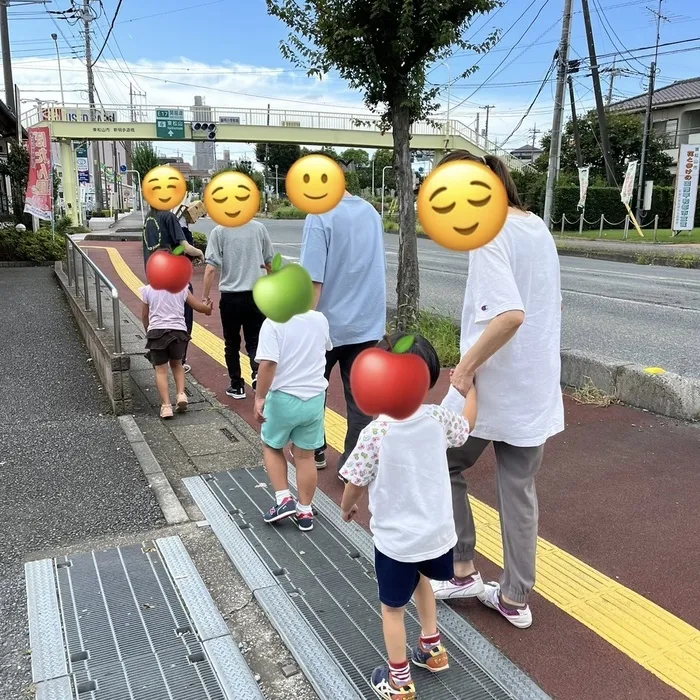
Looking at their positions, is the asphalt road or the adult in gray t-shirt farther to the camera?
the asphalt road

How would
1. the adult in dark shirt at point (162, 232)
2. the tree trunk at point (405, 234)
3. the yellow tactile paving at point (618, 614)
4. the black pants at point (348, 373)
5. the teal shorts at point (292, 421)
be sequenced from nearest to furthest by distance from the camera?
the yellow tactile paving at point (618, 614)
the teal shorts at point (292, 421)
the black pants at point (348, 373)
the adult in dark shirt at point (162, 232)
the tree trunk at point (405, 234)

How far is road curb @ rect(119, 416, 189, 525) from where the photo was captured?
3400 millimetres

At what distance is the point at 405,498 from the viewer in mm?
1979

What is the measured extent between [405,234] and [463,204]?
5.17 meters

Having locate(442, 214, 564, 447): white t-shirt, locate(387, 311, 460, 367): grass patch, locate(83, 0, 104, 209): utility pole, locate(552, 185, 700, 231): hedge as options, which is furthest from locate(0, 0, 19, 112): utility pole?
locate(552, 185, 700, 231): hedge

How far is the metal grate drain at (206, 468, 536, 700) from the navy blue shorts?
385 millimetres

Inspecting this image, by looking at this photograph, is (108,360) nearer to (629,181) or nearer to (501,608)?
(501,608)

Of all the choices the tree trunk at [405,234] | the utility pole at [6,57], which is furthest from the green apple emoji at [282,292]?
the utility pole at [6,57]

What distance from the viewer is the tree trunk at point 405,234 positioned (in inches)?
269

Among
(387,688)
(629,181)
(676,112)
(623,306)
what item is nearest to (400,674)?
(387,688)

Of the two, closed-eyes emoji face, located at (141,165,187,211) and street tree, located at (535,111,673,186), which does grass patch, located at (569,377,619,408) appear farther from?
street tree, located at (535,111,673,186)

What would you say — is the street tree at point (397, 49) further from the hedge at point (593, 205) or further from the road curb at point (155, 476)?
the hedge at point (593, 205)

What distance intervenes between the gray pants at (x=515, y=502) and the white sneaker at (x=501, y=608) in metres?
0.05

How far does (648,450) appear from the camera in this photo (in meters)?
4.22
